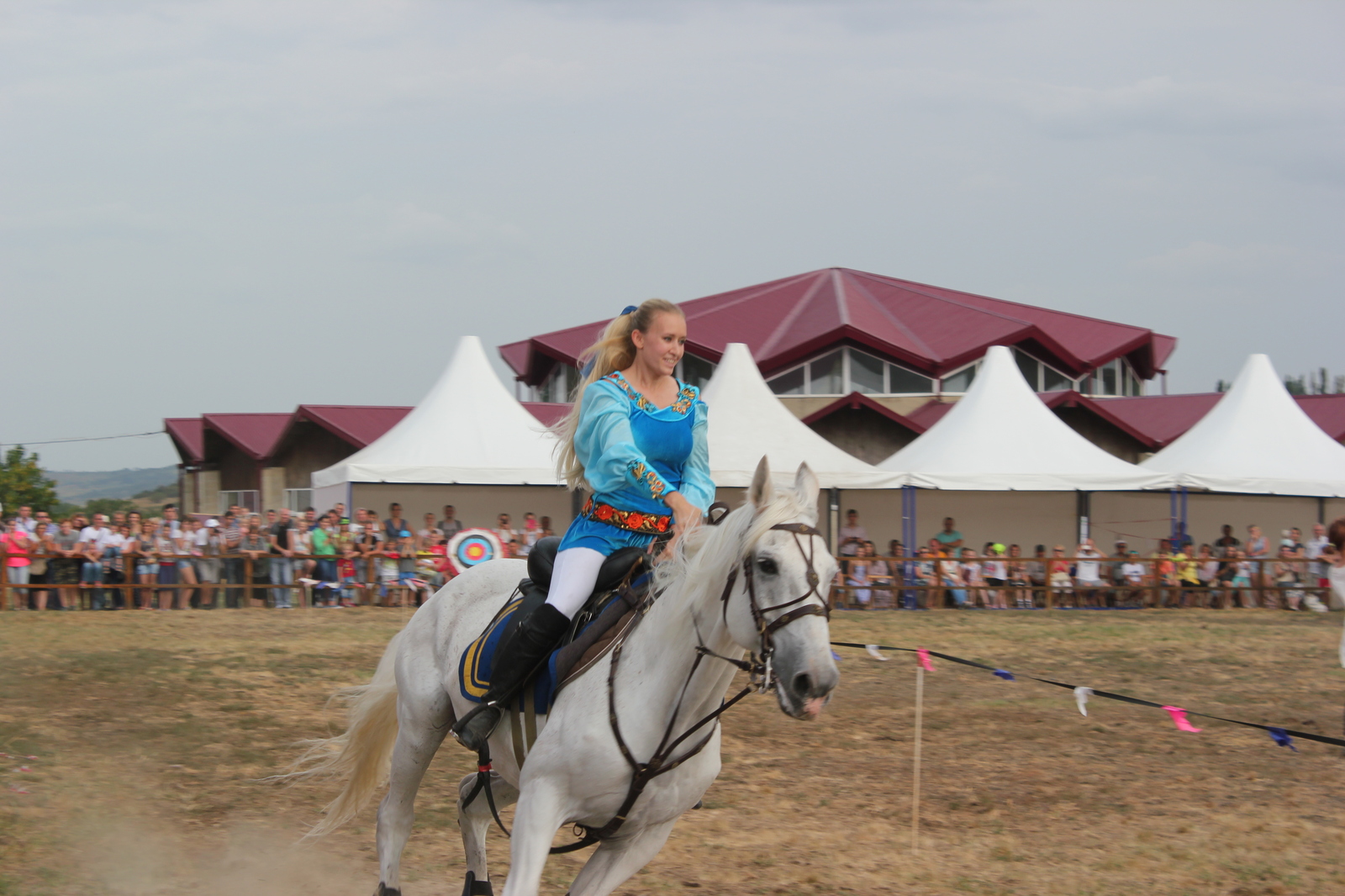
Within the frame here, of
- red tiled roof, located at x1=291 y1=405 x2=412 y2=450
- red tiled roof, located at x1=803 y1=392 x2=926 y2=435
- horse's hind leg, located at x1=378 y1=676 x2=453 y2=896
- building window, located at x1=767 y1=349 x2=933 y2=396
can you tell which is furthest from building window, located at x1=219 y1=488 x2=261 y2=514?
horse's hind leg, located at x1=378 y1=676 x2=453 y2=896

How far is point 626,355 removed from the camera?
4.88 metres

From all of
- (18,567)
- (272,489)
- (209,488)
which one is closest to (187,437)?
(209,488)

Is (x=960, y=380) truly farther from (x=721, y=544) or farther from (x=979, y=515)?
(x=721, y=544)

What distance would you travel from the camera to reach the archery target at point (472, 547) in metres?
16.9

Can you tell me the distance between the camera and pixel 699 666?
172 inches

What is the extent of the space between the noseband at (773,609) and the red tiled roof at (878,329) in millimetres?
30184

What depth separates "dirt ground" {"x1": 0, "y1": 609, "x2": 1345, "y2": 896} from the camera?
20.9ft

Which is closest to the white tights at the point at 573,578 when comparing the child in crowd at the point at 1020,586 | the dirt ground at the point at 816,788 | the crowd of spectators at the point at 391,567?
the dirt ground at the point at 816,788

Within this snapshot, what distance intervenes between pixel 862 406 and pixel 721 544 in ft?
95.9

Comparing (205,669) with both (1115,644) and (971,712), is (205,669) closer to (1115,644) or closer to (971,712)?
(971,712)

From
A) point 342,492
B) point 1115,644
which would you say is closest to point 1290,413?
point 1115,644

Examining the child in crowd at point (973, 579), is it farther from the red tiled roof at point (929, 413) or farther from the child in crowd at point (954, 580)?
the red tiled roof at point (929, 413)

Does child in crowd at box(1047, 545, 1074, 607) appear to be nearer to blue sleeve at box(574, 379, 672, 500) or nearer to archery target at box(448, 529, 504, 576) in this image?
archery target at box(448, 529, 504, 576)

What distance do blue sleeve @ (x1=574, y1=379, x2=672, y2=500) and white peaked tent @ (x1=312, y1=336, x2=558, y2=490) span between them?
16813 millimetres
